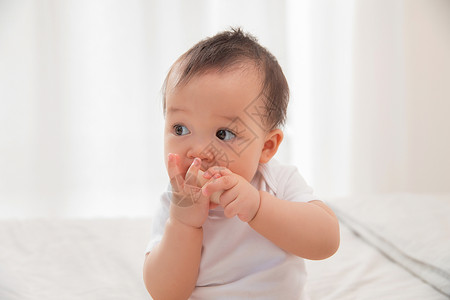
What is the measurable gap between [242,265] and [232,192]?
0.20 m

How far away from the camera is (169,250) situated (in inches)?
34.0

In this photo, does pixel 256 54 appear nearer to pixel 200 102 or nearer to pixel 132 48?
pixel 200 102

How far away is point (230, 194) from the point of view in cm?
79

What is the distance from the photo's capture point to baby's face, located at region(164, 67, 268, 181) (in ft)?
2.67

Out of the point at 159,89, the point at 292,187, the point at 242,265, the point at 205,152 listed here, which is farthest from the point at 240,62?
the point at 159,89

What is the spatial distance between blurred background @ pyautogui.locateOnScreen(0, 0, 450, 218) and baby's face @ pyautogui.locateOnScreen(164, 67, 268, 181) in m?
1.85

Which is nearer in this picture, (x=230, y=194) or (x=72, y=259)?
(x=230, y=194)

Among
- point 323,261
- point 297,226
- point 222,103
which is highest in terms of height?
point 222,103

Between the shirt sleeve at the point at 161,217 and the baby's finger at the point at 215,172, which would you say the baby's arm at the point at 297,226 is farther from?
the shirt sleeve at the point at 161,217

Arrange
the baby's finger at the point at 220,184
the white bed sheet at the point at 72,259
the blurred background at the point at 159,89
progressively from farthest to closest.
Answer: the blurred background at the point at 159,89 < the white bed sheet at the point at 72,259 < the baby's finger at the point at 220,184

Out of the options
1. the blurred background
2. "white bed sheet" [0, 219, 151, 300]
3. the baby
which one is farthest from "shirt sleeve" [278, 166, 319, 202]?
the blurred background

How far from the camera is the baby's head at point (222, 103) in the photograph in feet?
2.67

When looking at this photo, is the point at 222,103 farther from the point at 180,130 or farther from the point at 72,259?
the point at 72,259

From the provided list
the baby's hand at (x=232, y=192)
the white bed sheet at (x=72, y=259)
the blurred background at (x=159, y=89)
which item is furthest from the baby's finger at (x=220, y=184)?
the blurred background at (x=159, y=89)
